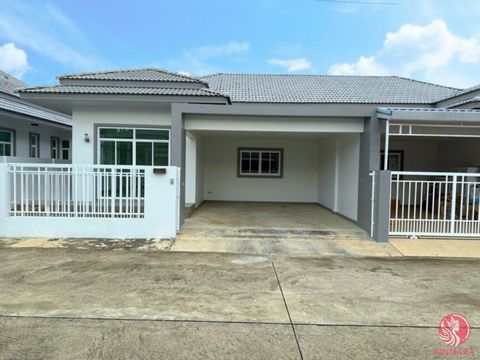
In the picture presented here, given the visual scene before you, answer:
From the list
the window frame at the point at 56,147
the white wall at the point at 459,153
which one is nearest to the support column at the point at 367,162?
the white wall at the point at 459,153

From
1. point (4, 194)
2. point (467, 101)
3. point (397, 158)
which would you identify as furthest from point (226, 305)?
point (397, 158)

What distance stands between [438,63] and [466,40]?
1797mm

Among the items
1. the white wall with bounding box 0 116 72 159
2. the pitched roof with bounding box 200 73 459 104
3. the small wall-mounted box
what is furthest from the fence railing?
the white wall with bounding box 0 116 72 159

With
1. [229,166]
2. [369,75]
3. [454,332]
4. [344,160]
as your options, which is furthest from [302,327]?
[369,75]

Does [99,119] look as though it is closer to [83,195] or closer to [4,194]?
[83,195]

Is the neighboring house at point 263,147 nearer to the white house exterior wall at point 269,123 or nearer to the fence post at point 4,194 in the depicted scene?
the white house exterior wall at point 269,123

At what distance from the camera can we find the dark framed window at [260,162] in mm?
14790

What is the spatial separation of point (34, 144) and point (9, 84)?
8.55 ft

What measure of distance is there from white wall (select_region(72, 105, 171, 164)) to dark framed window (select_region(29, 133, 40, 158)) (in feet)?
18.1

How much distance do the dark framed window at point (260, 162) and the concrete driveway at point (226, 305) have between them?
318 inches

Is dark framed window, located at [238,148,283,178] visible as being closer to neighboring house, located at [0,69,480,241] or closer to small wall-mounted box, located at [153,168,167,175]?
neighboring house, located at [0,69,480,241]

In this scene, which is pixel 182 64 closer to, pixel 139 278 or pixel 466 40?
pixel 466 40

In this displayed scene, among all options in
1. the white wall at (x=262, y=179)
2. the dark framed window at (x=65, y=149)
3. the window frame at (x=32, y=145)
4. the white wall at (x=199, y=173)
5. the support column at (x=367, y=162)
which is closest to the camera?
the support column at (x=367, y=162)

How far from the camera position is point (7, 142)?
44.3 feet
